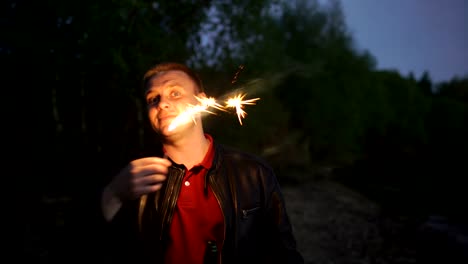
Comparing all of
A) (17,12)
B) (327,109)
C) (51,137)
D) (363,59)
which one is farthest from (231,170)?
(363,59)

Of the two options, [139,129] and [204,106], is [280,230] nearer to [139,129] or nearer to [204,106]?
[204,106]

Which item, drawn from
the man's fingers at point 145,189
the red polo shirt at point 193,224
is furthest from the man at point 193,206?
the man's fingers at point 145,189

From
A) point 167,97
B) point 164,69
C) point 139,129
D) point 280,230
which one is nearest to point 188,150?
point 167,97

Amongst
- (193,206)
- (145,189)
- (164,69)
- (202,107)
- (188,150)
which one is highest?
(164,69)

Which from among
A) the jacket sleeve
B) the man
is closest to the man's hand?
the man

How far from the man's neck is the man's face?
0.59 ft

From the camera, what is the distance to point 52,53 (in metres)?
6.11

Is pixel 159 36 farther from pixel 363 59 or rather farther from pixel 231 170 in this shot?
pixel 363 59

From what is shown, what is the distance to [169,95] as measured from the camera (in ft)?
9.59

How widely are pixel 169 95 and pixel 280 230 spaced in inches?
67.7

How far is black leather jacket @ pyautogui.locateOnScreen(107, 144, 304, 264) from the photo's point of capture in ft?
9.08

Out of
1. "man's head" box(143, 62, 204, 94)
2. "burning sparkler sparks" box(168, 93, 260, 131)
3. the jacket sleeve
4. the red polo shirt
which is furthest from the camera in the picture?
"man's head" box(143, 62, 204, 94)

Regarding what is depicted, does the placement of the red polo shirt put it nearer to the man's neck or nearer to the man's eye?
the man's neck

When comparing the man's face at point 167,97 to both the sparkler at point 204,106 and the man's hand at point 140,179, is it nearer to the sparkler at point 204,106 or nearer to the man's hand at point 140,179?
the sparkler at point 204,106
